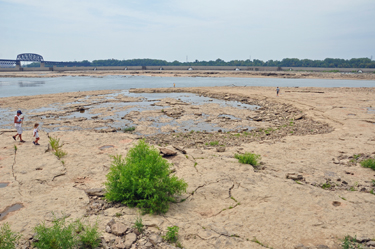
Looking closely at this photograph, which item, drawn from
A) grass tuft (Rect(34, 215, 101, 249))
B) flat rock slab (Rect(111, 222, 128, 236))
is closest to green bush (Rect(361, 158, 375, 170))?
flat rock slab (Rect(111, 222, 128, 236))

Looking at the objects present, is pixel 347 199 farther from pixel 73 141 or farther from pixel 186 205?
pixel 73 141

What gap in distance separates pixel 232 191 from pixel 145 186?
2.45 meters

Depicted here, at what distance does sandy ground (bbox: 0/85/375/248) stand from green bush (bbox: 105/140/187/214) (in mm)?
247

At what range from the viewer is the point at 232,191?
20.8ft

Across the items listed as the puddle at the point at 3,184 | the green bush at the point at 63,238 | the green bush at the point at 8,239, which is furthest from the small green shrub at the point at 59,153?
the green bush at the point at 63,238

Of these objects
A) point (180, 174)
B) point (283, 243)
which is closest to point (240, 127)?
point (180, 174)

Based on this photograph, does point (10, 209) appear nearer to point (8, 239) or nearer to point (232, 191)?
point (8, 239)

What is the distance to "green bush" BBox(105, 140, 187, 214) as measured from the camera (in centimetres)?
530

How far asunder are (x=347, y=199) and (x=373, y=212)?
2.13 feet

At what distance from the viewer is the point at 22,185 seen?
660cm

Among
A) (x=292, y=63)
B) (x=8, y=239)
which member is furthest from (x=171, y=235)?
(x=292, y=63)

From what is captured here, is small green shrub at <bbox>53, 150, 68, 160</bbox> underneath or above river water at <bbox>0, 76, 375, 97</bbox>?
underneath

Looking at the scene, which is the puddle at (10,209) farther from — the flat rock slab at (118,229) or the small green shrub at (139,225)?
the small green shrub at (139,225)

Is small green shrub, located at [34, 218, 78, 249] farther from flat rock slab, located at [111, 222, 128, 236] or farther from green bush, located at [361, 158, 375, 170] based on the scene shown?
green bush, located at [361, 158, 375, 170]
